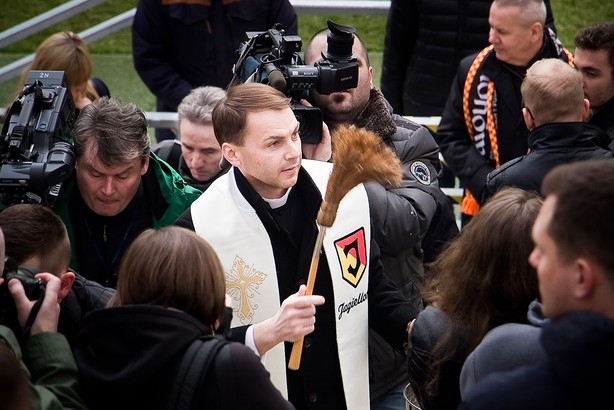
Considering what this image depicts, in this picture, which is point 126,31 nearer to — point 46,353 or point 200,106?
point 200,106

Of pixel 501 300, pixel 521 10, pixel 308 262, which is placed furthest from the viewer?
pixel 521 10

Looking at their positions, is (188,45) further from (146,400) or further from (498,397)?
(498,397)

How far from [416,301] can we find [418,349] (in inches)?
32.3

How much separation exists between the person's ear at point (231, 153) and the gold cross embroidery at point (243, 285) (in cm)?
34

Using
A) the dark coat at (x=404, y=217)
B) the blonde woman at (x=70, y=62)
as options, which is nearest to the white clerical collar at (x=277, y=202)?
the dark coat at (x=404, y=217)

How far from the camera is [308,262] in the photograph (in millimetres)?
3330

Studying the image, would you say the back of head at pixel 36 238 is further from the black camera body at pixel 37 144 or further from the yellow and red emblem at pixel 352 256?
the yellow and red emblem at pixel 352 256

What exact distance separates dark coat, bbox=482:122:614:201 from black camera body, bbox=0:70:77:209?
63.6 inches

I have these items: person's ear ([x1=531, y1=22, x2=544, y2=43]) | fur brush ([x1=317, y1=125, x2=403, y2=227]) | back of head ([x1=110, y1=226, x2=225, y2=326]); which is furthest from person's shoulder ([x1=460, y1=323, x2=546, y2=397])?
person's ear ([x1=531, y1=22, x2=544, y2=43])

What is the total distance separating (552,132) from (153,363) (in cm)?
213

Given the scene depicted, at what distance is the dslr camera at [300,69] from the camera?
3.78 metres

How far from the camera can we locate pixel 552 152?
156 inches

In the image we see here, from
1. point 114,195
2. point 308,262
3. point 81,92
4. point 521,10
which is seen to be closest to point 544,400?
point 308,262

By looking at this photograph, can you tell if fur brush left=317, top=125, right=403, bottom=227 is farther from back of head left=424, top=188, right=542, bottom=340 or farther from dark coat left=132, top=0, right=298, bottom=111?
dark coat left=132, top=0, right=298, bottom=111
